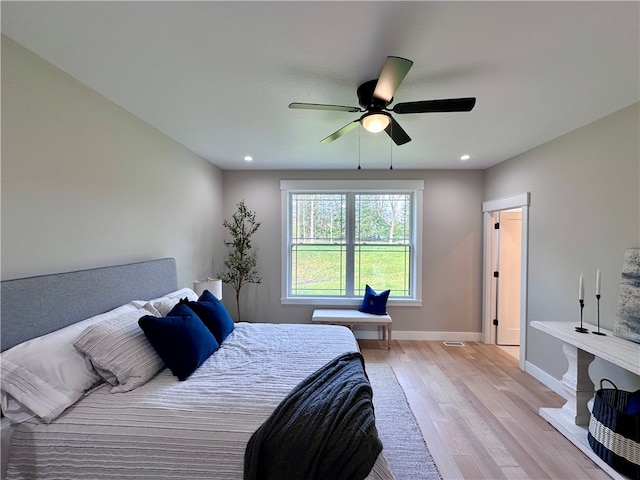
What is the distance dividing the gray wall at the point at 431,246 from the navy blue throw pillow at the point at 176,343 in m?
2.51

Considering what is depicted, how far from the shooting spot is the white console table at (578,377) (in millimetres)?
1988

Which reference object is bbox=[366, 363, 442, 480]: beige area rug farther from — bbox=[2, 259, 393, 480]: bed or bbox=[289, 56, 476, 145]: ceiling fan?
bbox=[289, 56, 476, 145]: ceiling fan

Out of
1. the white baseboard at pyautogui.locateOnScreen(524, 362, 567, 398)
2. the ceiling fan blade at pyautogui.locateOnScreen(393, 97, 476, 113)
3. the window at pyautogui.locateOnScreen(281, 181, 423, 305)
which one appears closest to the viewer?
the ceiling fan blade at pyautogui.locateOnScreen(393, 97, 476, 113)

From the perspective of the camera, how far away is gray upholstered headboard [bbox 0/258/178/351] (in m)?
1.42

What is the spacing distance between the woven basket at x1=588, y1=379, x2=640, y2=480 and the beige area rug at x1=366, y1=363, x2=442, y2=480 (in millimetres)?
1133

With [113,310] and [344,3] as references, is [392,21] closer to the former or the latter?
[344,3]

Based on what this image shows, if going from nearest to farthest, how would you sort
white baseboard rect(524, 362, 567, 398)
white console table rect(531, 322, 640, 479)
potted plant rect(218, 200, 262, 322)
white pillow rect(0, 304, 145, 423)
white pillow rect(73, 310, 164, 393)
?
1. white pillow rect(0, 304, 145, 423)
2. white pillow rect(73, 310, 164, 393)
3. white console table rect(531, 322, 640, 479)
4. white baseboard rect(524, 362, 567, 398)
5. potted plant rect(218, 200, 262, 322)

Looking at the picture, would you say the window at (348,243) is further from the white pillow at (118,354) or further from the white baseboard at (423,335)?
the white pillow at (118,354)

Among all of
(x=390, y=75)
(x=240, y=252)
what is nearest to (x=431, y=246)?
(x=240, y=252)

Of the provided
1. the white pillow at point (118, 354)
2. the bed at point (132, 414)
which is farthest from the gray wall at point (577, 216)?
the white pillow at point (118, 354)

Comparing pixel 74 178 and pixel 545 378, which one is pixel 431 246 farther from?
pixel 74 178

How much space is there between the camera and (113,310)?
196 centimetres

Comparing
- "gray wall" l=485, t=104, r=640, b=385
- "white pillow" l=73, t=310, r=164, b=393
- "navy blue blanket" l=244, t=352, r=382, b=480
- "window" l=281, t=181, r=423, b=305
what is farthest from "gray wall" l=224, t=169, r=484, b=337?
"navy blue blanket" l=244, t=352, r=382, b=480

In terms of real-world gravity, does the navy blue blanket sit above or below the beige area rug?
above
